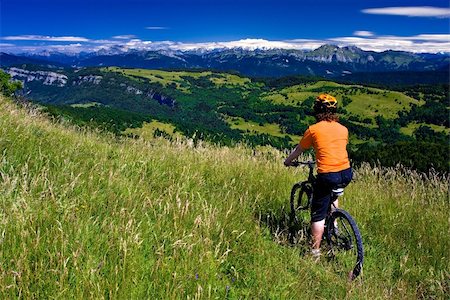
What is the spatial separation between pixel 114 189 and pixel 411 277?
3832 millimetres

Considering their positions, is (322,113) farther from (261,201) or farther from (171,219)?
(171,219)

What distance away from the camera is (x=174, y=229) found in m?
3.74

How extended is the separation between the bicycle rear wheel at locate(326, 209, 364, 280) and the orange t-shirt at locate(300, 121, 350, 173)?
0.64 meters

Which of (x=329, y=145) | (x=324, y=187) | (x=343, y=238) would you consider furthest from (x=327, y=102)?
(x=343, y=238)

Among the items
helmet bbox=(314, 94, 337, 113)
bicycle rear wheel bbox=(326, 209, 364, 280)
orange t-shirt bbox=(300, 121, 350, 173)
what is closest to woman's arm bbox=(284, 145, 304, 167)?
orange t-shirt bbox=(300, 121, 350, 173)

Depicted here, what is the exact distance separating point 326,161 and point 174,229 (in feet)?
8.57

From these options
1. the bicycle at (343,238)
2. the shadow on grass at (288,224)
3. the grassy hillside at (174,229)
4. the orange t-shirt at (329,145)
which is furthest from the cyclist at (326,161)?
the grassy hillside at (174,229)

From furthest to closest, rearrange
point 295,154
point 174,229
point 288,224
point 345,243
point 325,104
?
point 288,224
point 295,154
point 325,104
point 345,243
point 174,229

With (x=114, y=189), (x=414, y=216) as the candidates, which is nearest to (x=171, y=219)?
(x=114, y=189)

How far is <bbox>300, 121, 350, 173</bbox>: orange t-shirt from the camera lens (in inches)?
213

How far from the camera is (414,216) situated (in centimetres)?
640

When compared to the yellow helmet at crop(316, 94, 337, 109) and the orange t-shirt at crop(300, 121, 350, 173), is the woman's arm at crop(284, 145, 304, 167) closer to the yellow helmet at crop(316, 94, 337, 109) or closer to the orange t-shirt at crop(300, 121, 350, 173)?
the orange t-shirt at crop(300, 121, 350, 173)

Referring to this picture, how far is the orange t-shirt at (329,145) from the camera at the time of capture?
540 centimetres

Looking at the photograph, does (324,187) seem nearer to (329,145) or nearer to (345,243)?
(329,145)
